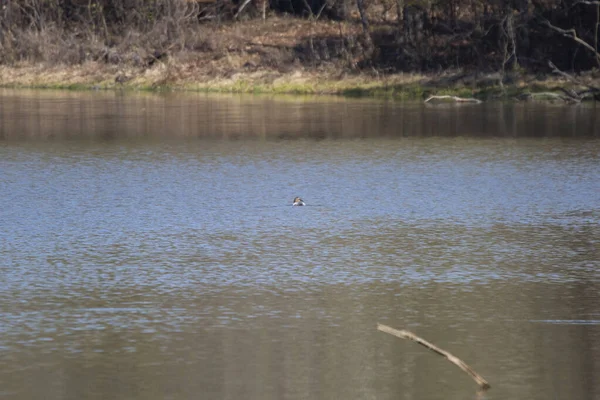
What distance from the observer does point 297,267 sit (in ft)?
41.4

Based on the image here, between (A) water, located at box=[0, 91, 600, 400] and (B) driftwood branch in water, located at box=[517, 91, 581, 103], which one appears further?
(B) driftwood branch in water, located at box=[517, 91, 581, 103]

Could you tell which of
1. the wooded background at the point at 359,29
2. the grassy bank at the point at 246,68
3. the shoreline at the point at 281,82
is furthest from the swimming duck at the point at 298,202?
the grassy bank at the point at 246,68

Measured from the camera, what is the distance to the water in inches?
347

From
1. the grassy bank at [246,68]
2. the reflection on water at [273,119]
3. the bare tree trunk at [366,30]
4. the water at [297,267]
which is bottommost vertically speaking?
the water at [297,267]

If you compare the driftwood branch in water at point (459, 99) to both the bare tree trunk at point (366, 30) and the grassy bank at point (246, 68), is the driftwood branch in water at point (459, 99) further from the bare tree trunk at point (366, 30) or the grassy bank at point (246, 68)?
the bare tree trunk at point (366, 30)

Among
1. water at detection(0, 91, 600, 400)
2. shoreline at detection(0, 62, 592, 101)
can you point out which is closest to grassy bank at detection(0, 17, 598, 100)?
shoreline at detection(0, 62, 592, 101)

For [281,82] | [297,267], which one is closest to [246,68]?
[281,82]

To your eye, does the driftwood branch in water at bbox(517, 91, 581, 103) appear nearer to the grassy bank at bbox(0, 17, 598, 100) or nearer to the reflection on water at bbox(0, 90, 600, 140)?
the reflection on water at bbox(0, 90, 600, 140)

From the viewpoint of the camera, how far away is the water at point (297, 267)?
8.82 metres

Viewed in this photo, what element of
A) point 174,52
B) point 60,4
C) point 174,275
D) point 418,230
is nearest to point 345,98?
point 174,52

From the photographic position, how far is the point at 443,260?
1297cm

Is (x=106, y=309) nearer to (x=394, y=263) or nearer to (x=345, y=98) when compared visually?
(x=394, y=263)

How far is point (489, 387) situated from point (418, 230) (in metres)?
6.54

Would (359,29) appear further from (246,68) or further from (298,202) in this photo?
(298,202)
